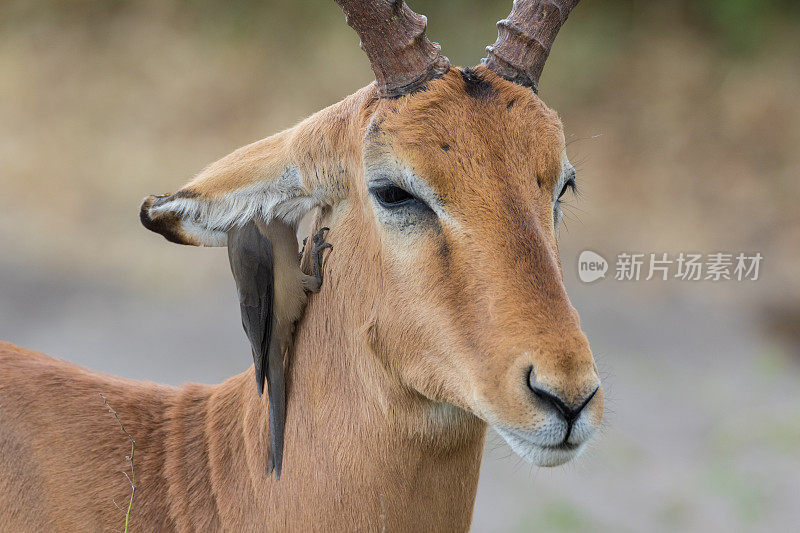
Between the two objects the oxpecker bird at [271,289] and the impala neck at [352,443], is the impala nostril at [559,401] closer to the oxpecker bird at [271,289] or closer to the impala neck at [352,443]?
the impala neck at [352,443]

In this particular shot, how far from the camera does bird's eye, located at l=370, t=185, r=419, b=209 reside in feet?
9.48

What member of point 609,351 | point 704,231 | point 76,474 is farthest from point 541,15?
point 704,231

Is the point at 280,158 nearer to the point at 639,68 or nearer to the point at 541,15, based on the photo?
the point at 541,15

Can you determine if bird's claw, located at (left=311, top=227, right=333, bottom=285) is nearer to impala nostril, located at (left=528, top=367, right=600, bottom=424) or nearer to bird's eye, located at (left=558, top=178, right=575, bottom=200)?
bird's eye, located at (left=558, top=178, right=575, bottom=200)
